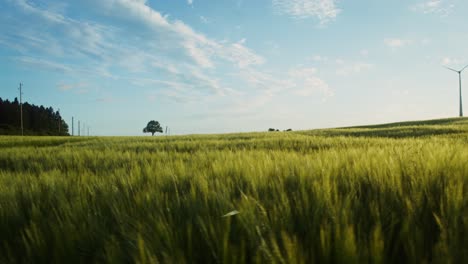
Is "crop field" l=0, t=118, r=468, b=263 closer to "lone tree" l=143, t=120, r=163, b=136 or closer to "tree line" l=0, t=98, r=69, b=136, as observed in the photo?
"tree line" l=0, t=98, r=69, b=136

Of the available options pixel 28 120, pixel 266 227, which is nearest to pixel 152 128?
pixel 28 120

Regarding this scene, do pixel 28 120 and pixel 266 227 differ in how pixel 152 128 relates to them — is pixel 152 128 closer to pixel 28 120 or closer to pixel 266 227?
pixel 28 120

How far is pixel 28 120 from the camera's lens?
9862cm

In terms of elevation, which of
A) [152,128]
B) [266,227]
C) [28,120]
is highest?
[28,120]

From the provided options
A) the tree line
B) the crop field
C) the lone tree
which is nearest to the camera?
the crop field

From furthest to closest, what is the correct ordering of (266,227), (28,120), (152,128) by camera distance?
(152,128) → (28,120) → (266,227)

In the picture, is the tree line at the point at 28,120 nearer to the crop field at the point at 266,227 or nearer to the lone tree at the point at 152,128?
the lone tree at the point at 152,128

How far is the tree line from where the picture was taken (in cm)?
8762

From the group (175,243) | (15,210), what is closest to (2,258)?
(15,210)

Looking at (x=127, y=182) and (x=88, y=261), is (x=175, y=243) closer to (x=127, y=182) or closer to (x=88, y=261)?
(x=88, y=261)

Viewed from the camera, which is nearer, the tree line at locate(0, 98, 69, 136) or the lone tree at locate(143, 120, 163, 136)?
the tree line at locate(0, 98, 69, 136)

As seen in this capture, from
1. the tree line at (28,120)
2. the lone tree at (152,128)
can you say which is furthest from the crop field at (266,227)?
the lone tree at (152,128)

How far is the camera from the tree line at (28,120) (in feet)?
287

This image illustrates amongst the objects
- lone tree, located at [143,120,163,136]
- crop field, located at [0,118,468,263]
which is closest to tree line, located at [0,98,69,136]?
lone tree, located at [143,120,163,136]
